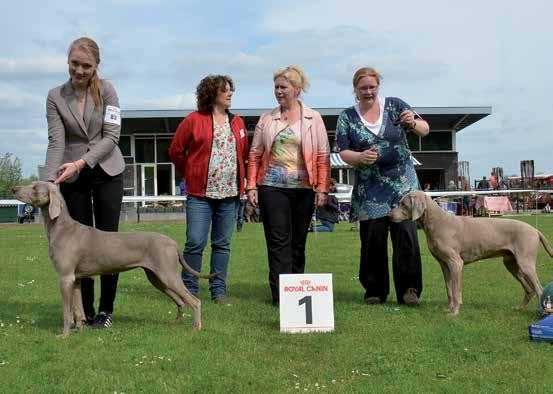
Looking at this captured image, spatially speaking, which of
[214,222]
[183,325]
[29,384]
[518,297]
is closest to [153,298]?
[214,222]

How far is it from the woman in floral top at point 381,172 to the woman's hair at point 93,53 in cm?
246

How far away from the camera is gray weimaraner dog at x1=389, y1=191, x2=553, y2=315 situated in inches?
235

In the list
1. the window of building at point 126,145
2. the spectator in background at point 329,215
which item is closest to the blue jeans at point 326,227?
the spectator in background at point 329,215

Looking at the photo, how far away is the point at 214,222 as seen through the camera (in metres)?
6.84

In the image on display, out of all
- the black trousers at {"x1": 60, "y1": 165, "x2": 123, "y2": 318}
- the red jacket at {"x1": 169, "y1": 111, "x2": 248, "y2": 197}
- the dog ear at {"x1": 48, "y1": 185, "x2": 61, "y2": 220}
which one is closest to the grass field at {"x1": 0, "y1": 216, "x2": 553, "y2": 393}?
the black trousers at {"x1": 60, "y1": 165, "x2": 123, "y2": 318}

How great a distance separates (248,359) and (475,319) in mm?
2349

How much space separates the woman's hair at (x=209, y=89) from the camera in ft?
21.3

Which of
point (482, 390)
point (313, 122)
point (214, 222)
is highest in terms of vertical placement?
point (313, 122)

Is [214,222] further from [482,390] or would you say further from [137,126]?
[137,126]

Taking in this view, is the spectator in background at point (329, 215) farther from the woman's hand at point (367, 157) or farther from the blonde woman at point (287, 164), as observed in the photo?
the woman's hand at point (367, 157)

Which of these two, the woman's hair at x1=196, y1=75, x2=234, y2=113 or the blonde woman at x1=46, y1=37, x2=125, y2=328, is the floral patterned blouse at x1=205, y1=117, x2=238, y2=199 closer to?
the woman's hair at x1=196, y1=75, x2=234, y2=113

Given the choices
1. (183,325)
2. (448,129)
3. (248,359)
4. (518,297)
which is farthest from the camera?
(448,129)

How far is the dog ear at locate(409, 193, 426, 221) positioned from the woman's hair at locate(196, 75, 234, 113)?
2182mm

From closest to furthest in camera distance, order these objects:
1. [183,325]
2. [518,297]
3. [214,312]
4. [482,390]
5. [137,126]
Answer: [482,390] → [183,325] → [214,312] → [518,297] → [137,126]
